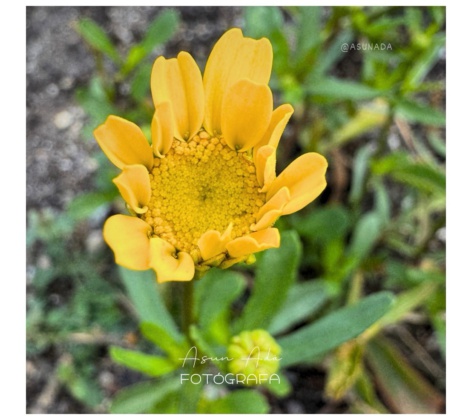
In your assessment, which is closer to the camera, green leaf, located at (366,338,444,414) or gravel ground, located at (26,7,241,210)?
green leaf, located at (366,338,444,414)

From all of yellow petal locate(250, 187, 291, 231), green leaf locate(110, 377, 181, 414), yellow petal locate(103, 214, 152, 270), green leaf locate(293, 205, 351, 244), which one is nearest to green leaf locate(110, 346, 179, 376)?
green leaf locate(110, 377, 181, 414)

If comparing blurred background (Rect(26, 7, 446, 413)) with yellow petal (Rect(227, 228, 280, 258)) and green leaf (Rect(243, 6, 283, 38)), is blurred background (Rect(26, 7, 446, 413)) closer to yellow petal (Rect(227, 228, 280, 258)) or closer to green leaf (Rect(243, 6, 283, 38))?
green leaf (Rect(243, 6, 283, 38))

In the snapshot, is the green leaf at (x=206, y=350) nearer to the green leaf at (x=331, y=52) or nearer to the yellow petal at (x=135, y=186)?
the yellow petal at (x=135, y=186)

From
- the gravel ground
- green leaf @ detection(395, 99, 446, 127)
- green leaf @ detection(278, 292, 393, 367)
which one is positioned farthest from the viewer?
the gravel ground

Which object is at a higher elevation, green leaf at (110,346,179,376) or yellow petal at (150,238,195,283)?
yellow petal at (150,238,195,283)

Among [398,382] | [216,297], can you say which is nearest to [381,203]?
[398,382]

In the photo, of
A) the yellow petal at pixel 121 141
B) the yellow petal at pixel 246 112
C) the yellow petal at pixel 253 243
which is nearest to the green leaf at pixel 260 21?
the yellow petal at pixel 246 112
